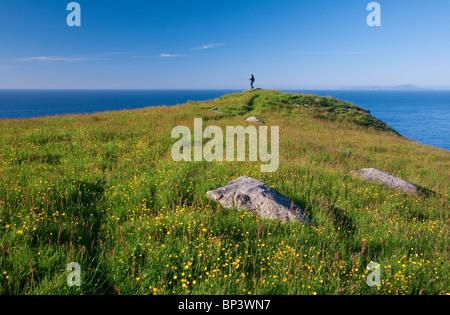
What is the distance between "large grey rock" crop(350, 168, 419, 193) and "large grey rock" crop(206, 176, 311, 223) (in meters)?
4.89

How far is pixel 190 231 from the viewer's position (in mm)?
4422

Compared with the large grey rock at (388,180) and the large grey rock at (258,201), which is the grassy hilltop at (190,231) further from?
the large grey rock at (388,180)

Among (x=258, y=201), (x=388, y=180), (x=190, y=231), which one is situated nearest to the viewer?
(x=190, y=231)

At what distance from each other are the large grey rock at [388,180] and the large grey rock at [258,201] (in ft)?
16.1

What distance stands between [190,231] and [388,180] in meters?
8.00

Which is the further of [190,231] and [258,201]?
[258,201]

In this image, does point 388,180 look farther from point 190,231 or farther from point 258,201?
point 190,231

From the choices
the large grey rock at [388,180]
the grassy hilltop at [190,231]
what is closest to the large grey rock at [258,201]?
the grassy hilltop at [190,231]

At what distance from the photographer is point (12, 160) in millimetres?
8102

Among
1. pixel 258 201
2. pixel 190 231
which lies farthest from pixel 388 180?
pixel 190 231

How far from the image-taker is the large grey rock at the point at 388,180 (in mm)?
8445

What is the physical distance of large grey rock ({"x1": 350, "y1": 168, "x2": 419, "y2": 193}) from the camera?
8.45m
